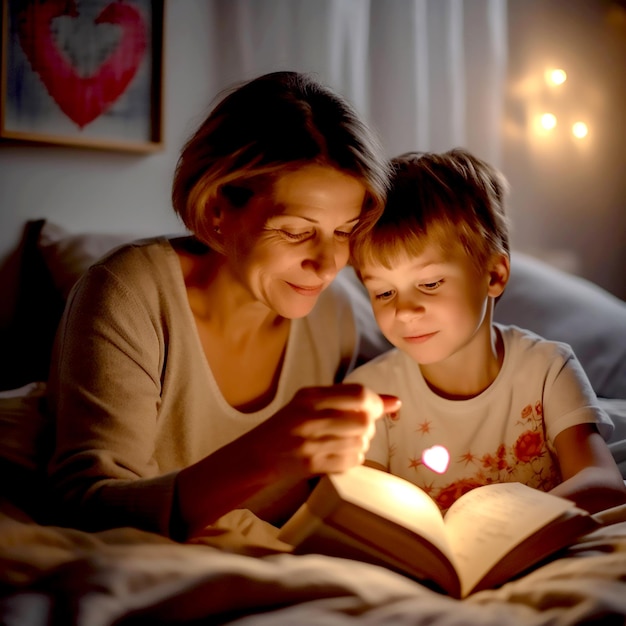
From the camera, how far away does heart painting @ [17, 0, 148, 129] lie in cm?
182

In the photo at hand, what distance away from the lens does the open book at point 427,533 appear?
0.82 meters

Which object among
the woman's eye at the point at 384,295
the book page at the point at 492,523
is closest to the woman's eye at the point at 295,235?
the woman's eye at the point at 384,295

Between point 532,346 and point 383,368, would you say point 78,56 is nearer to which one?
point 383,368

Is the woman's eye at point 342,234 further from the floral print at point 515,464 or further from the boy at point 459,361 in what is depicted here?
the floral print at point 515,464

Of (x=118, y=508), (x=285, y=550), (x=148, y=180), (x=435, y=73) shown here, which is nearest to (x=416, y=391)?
(x=285, y=550)

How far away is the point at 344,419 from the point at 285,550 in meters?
0.21

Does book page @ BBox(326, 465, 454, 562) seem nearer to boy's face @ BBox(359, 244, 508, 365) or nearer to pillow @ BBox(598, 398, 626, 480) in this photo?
boy's face @ BBox(359, 244, 508, 365)

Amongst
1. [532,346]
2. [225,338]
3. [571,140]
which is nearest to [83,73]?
[225,338]

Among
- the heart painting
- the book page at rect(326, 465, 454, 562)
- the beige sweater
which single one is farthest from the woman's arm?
the heart painting

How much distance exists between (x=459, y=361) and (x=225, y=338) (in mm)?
440

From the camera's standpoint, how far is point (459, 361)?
1345 millimetres

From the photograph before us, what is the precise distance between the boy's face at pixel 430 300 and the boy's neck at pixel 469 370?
0.22ft

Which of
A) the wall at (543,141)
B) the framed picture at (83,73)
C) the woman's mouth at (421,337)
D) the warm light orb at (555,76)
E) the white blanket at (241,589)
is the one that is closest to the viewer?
the white blanket at (241,589)

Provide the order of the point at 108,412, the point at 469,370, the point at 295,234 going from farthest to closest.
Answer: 1. the point at 469,370
2. the point at 295,234
3. the point at 108,412
